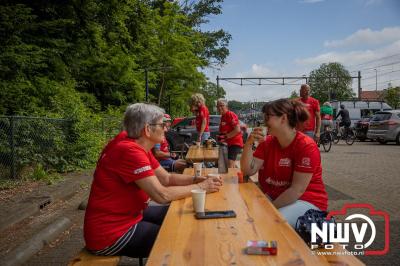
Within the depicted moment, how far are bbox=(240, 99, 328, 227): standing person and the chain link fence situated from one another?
6.96 meters

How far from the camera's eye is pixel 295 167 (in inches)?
138

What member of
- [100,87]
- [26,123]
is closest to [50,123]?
[26,123]

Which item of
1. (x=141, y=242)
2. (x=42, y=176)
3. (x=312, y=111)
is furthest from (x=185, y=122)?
(x=141, y=242)

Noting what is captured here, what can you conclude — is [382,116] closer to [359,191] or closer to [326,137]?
[326,137]

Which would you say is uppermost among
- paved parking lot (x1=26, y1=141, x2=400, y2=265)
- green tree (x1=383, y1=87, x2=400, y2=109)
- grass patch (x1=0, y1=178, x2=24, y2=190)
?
green tree (x1=383, y1=87, x2=400, y2=109)

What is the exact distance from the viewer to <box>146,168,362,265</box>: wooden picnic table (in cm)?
204

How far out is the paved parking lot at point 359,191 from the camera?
479 cm

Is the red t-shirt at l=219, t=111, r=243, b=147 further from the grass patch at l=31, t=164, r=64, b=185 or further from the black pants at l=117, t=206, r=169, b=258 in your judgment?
the black pants at l=117, t=206, r=169, b=258

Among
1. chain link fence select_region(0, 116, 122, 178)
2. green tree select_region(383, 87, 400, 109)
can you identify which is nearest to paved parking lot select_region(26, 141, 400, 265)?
chain link fence select_region(0, 116, 122, 178)

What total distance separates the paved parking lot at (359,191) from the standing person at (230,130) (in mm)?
1943

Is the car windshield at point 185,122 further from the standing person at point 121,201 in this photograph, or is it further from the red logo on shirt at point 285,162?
the standing person at point 121,201

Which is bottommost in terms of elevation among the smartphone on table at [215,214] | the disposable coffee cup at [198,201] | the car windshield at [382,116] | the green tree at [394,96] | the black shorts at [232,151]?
the black shorts at [232,151]

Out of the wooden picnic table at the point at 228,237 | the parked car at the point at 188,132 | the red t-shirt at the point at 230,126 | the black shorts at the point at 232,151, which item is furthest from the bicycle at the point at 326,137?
the wooden picnic table at the point at 228,237

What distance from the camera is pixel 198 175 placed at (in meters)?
4.29
